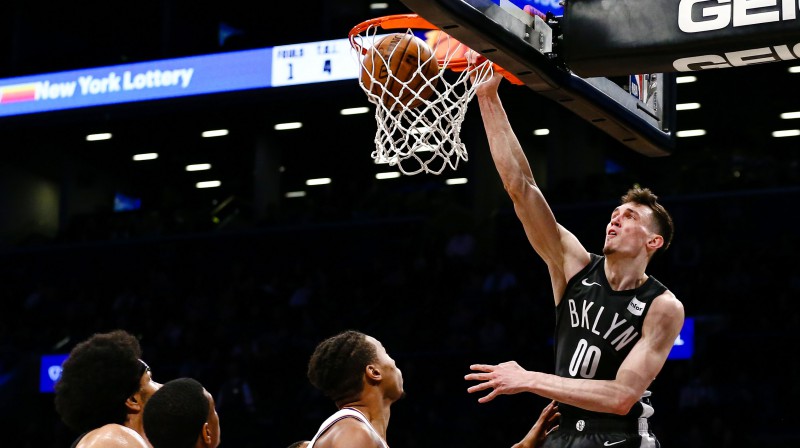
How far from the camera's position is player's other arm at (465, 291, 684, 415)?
3332 millimetres

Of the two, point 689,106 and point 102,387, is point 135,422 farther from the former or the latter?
point 689,106

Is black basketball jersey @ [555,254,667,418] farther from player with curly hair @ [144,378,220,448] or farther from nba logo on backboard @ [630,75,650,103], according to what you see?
player with curly hair @ [144,378,220,448]

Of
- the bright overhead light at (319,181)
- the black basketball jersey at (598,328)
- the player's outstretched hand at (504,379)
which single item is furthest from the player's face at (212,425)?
the bright overhead light at (319,181)

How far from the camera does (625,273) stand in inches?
150

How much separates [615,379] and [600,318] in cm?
23

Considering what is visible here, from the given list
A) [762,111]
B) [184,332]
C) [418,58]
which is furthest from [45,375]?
[418,58]

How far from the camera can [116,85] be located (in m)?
13.3

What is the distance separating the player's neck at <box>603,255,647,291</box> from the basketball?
3.31 feet

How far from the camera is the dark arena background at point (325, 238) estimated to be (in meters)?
11.2

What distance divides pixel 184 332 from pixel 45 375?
6.02ft

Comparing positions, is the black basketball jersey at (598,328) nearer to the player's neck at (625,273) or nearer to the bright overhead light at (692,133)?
the player's neck at (625,273)

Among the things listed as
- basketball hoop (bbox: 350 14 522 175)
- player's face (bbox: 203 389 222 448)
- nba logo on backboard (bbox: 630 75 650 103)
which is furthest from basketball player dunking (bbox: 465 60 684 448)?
player's face (bbox: 203 389 222 448)

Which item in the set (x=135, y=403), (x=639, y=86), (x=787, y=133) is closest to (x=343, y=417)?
(x=135, y=403)

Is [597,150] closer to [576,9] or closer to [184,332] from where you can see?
[184,332]
